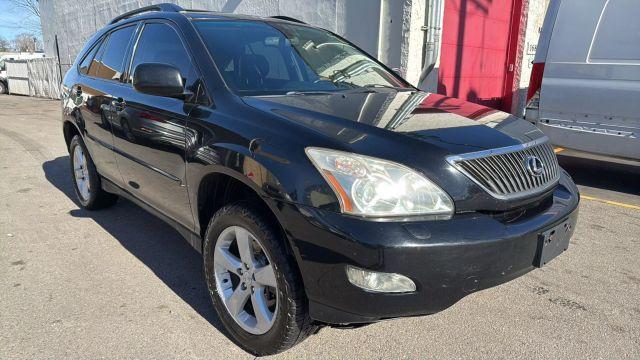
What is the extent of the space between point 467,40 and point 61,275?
27.8 feet

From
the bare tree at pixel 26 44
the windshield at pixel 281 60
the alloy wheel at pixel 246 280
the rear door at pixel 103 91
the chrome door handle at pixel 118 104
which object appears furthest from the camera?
the bare tree at pixel 26 44

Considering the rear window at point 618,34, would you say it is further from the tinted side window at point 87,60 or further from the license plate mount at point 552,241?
the tinted side window at point 87,60

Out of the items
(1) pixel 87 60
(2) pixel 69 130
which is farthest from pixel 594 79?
(2) pixel 69 130

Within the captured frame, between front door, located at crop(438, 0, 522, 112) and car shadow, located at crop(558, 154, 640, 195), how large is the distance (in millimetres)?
2779

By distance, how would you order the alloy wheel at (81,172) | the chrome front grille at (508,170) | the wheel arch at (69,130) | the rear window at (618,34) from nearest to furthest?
the chrome front grille at (508,170)
the alloy wheel at (81,172)
the wheel arch at (69,130)
the rear window at (618,34)

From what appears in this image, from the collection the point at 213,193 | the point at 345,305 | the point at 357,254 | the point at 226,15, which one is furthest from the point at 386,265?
the point at 226,15

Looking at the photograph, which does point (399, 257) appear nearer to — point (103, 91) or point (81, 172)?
point (103, 91)

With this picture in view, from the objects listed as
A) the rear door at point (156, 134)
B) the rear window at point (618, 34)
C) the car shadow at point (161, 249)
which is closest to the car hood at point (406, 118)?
the rear door at point (156, 134)

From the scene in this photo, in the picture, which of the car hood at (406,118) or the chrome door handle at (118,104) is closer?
the car hood at (406,118)

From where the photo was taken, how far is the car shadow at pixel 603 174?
19.4ft

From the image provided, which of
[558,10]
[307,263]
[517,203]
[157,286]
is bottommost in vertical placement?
[157,286]

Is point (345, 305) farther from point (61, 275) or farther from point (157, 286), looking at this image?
point (61, 275)

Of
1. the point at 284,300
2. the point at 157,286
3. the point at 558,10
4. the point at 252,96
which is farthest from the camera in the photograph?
the point at 558,10

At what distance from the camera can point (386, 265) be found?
190 centimetres
